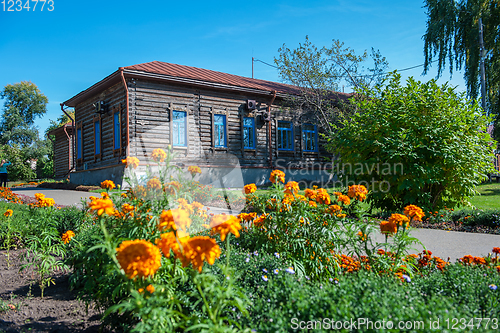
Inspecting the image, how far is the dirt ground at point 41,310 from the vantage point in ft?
8.21

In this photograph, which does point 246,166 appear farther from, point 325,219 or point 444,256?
point 325,219

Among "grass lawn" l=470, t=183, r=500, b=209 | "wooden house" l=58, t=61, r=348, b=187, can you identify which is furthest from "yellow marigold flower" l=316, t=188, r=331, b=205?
"wooden house" l=58, t=61, r=348, b=187

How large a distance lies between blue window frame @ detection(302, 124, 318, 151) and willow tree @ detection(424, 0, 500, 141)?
8105 mm

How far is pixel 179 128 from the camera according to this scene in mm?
11797

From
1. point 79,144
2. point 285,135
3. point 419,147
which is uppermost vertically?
point 285,135

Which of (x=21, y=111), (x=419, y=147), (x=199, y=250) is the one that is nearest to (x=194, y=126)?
(x=419, y=147)

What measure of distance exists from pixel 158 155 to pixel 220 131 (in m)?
11.2

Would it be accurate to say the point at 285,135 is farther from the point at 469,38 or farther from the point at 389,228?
the point at 389,228

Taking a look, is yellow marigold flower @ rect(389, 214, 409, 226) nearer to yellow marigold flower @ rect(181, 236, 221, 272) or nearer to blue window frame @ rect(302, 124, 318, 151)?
yellow marigold flower @ rect(181, 236, 221, 272)

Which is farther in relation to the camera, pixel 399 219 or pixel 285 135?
pixel 285 135

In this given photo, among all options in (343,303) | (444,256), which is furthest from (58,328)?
(444,256)

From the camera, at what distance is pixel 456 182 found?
6.90m

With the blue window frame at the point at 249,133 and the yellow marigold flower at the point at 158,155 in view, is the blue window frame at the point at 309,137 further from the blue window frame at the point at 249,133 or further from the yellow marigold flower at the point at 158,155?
the yellow marigold flower at the point at 158,155

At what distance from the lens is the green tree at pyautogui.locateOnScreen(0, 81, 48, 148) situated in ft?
137
